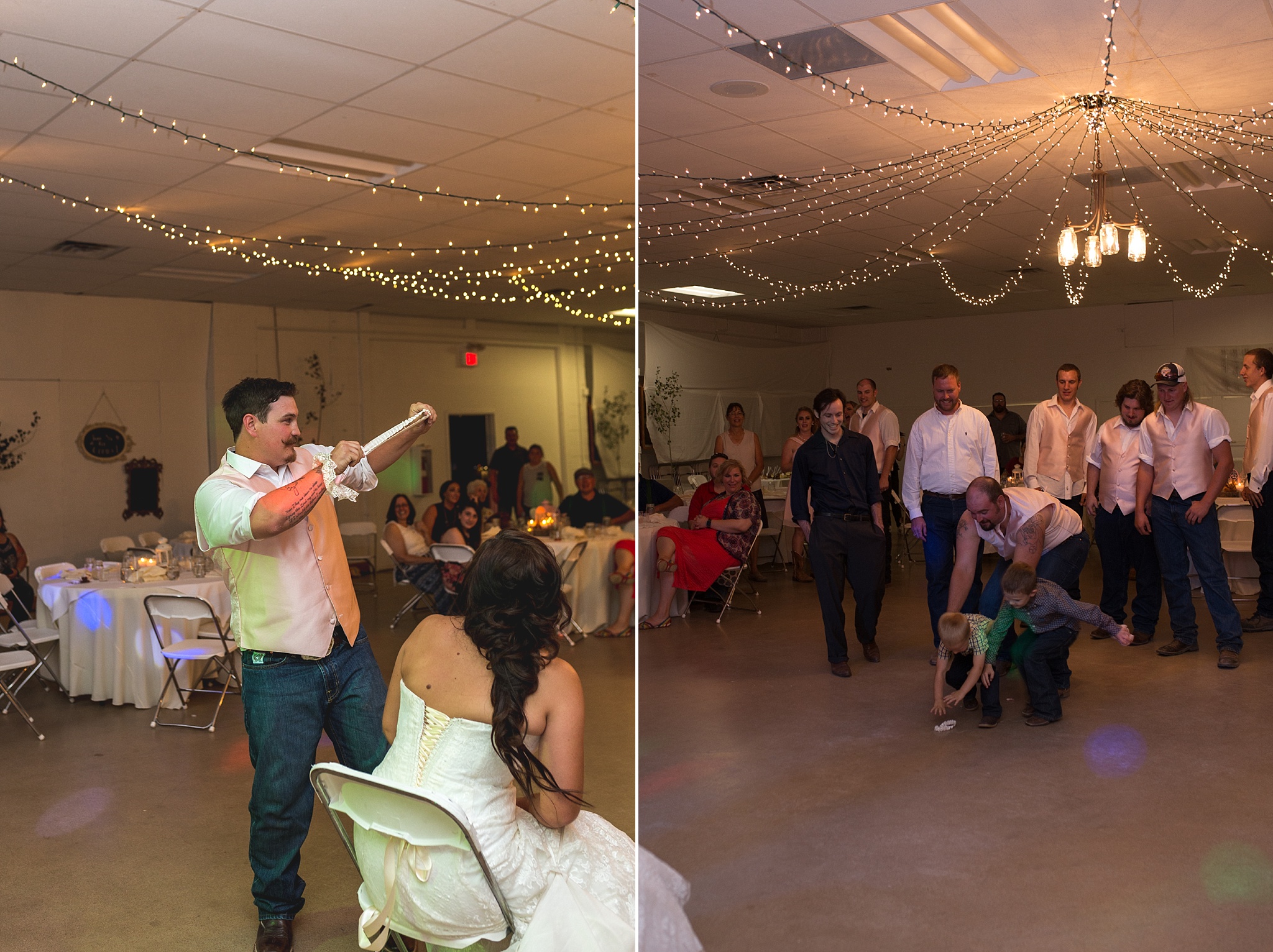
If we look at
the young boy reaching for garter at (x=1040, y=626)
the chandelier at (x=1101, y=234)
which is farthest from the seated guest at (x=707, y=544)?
the young boy reaching for garter at (x=1040, y=626)

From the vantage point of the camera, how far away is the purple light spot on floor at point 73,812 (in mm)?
3527

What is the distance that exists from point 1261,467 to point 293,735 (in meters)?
5.50

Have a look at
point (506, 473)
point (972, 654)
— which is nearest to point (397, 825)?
point (972, 654)

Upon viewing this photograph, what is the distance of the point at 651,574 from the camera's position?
22.0ft

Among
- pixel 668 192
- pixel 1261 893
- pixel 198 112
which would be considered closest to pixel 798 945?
pixel 1261 893

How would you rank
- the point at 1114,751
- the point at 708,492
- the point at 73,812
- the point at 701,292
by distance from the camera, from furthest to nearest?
the point at 701,292, the point at 708,492, the point at 1114,751, the point at 73,812

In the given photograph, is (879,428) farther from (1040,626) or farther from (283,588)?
(283,588)

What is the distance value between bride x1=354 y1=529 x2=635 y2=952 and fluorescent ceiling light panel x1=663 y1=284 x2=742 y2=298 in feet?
30.3

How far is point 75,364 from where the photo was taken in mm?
9242

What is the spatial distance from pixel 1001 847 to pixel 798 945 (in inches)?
34.2

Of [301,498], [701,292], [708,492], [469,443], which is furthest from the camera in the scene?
[469,443]

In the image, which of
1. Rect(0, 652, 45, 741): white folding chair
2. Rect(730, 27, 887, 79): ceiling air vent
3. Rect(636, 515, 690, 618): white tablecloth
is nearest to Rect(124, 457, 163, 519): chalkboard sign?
Rect(0, 652, 45, 741): white folding chair

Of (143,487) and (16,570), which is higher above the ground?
(143,487)

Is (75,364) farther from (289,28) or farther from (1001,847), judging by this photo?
(1001,847)
